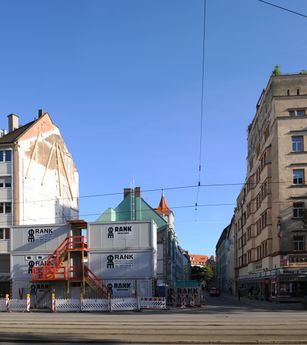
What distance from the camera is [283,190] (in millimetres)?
54688

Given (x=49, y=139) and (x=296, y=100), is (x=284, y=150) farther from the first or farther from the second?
(x=49, y=139)

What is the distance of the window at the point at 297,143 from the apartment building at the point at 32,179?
2655 centimetres

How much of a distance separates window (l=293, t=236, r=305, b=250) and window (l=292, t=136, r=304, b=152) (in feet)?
29.1

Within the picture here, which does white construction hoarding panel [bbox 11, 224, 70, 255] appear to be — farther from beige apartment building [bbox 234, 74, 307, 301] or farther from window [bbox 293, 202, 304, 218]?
window [bbox 293, 202, 304, 218]

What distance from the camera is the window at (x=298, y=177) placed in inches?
2148

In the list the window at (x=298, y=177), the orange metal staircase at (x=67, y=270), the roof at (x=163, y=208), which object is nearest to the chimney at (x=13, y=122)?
the orange metal staircase at (x=67, y=270)

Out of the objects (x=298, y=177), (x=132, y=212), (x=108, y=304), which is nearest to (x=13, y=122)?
(x=132, y=212)

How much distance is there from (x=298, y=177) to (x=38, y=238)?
27.0 m

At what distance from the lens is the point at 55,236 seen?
42.0m

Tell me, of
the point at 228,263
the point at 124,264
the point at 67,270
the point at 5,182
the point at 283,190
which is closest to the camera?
the point at 67,270

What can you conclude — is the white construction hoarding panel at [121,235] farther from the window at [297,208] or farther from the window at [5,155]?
the window at [297,208]

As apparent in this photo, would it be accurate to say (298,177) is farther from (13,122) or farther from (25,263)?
(13,122)

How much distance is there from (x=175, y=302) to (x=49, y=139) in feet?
93.9

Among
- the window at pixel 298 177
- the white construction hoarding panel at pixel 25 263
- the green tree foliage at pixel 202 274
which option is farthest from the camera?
the green tree foliage at pixel 202 274
